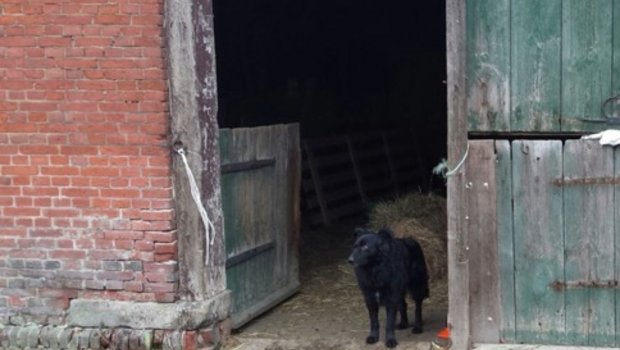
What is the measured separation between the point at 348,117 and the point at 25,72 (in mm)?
8335

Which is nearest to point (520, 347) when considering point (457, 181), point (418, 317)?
point (418, 317)

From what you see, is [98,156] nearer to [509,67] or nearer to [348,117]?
[509,67]

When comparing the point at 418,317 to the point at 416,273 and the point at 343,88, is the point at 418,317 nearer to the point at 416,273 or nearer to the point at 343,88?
the point at 416,273

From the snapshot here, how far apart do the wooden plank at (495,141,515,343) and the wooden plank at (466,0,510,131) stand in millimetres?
202

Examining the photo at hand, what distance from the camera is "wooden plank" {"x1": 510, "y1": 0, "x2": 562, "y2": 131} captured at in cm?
581

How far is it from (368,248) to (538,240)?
116 centimetres

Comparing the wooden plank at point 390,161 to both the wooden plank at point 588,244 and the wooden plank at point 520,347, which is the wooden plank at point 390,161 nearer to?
the wooden plank at point 520,347

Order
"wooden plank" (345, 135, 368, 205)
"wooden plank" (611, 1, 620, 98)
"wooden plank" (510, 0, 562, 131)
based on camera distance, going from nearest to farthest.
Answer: "wooden plank" (611, 1, 620, 98)
"wooden plank" (510, 0, 562, 131)
"wooden plank" (345, 135, 368, 205)

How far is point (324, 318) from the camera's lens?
7.58 metres

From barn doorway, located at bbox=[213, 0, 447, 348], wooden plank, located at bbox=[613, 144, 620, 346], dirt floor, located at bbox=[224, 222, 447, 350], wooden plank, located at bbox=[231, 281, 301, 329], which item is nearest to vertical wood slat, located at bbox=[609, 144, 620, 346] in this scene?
wooden plank, located at bbox=[613, 144, 620, 346]

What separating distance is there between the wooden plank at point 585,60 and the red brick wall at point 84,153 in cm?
269

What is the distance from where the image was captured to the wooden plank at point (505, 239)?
595 centimetres

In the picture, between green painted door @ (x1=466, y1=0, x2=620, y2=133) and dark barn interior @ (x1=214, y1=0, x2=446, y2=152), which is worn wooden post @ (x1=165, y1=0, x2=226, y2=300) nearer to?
green painted door @ (x1=466, y1=0, x2=620, y2=133)

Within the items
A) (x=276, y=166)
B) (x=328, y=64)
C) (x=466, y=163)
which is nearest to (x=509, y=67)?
(x=466, y=163)
